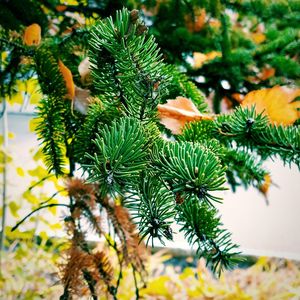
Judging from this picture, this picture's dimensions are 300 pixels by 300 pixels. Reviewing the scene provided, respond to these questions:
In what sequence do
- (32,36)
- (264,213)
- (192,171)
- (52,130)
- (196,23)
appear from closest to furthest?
1. (192,171)
2. (52,130)
3. (32,36)
4. (196,23)
5. (264,213)

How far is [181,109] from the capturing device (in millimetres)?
602

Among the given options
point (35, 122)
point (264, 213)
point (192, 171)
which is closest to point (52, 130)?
point (35, 122)

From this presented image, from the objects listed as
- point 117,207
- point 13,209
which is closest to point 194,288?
point 13,209

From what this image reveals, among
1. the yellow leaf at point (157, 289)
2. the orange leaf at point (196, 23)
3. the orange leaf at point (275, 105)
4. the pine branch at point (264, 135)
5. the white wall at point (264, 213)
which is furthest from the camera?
the white wall at point (264, 213)

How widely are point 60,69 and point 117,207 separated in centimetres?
56

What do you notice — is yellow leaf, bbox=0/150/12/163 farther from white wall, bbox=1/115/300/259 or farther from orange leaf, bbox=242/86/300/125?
orange leaf, bbox=242/86/300/125

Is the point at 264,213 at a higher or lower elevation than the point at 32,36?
lower

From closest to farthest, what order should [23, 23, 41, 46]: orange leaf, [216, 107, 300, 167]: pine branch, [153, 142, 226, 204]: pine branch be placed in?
[153, 142, 226, 204]: pine branch, [216, 107, 300, 167]: pine branch, [23, 23, 41, 46]: orange leaf

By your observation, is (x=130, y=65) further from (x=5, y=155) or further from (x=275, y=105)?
(x=5, y=155)

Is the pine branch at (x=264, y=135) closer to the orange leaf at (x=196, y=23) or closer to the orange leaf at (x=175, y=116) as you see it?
the orange leaf at (x=175, y=116)

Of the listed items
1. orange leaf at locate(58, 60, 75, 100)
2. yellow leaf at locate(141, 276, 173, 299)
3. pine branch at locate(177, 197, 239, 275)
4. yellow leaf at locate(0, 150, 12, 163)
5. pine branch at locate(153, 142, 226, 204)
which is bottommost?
yellow leaf at locate(141, 276, 173, 299)

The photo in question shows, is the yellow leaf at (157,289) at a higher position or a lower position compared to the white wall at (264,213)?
lower

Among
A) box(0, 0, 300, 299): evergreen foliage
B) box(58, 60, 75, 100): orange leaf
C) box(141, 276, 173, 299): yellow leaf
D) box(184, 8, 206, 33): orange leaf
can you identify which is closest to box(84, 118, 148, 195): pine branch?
box(0, 0, 300, 299): evergreen foliage

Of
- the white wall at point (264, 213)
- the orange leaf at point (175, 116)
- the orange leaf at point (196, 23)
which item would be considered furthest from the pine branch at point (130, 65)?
the white wall at point (264, 213)
